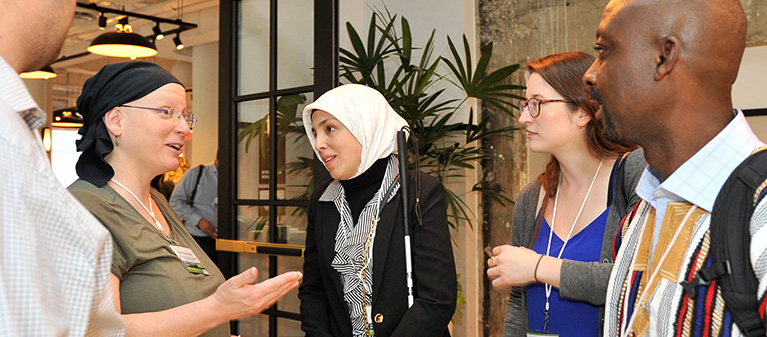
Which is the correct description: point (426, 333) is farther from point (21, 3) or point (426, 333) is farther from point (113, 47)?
point (113, 47)

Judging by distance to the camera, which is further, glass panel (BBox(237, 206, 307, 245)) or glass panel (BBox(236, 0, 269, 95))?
glass panel (BBox(236, 0, 269, 95))

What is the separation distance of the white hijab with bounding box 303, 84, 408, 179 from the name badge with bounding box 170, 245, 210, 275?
67cm

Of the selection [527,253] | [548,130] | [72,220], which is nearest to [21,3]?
[72,220]

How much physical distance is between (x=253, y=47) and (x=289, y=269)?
4.96 ft

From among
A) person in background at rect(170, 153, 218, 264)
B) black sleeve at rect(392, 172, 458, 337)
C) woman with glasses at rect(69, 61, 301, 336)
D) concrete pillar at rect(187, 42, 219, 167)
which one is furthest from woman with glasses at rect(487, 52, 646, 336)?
concrete pillar at rect(187, 42, 219, 167)

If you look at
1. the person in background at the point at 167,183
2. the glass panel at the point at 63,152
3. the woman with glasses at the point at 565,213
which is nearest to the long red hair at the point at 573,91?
the woman with glasses at the point at 565,213

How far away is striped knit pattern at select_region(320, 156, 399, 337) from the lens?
7.54 ft

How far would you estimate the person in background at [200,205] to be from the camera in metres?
5.81

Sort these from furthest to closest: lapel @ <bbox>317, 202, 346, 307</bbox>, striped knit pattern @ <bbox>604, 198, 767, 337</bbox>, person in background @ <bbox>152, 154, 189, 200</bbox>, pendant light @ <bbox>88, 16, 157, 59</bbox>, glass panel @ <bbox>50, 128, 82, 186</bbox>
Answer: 1. glass panel @ <bbox>50, 128, 82, 186</bbox>
2. person in background @ <bbox>152, 154, 189, 200</bbox>
3. pendant light @ <bbox>88, 16, 157, 59</bbox>
4. lapel @ <bbox>317, 202, 346, 307</bbox>
5. striped knit pattern @ <bbox>604, 198, 767, 337</bbox>

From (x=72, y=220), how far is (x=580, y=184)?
5.63ft

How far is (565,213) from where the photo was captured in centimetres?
216

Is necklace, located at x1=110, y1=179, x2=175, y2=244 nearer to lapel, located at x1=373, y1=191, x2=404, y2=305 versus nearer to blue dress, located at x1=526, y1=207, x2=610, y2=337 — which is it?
lapel, located at x1=373, y1=191, x2=404, y2=305

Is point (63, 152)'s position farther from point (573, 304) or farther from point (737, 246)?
point (737, 246)

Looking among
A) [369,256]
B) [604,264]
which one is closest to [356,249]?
[369,256]
